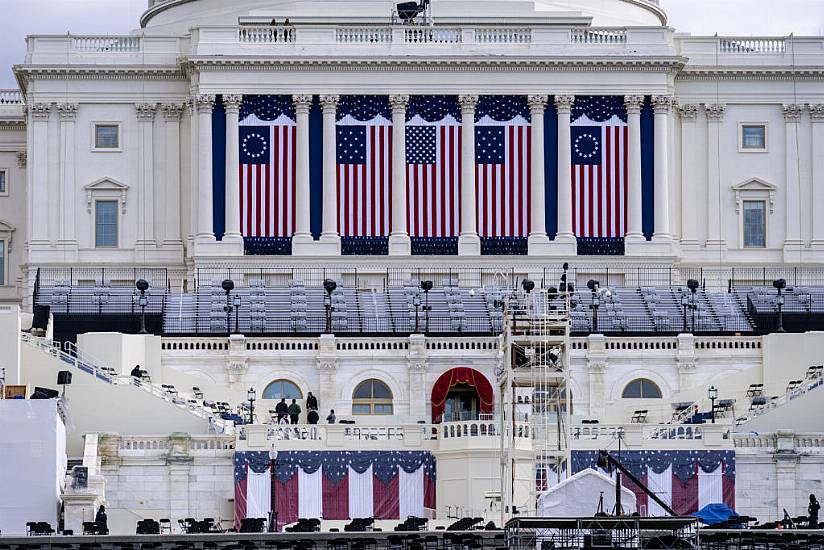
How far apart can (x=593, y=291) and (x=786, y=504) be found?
1257 inches

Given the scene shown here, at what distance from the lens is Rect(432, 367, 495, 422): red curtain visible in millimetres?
139625

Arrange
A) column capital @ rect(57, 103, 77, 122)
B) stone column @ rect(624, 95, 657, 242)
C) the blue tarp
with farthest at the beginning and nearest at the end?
1. column capital @ rect(57, 103, 77, 122)
2. stone column @ rect(624, 95, 657, 242)
3. the blue tarp

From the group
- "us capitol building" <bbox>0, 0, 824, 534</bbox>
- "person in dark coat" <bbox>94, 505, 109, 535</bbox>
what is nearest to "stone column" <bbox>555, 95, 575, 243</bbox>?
"us capitol building" <bbox>0, 0, 824, 534</bbox>

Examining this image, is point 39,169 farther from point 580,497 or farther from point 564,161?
point 580,497

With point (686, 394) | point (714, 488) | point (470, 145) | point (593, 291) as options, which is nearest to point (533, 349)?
point (714, 488)

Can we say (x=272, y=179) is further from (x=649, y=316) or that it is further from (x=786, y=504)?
(x=786, y=504)

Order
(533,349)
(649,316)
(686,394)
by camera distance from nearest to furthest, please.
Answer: (533,349) → (686,394) → (649,316)

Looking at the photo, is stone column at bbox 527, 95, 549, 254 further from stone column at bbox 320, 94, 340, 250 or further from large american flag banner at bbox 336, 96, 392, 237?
stone column at bbox 320, 94, 340, 250

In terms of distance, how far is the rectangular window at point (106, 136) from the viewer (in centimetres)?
17050

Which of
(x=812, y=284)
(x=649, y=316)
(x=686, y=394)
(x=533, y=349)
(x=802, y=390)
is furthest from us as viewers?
(x=812, y=284)

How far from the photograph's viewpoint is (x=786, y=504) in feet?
399

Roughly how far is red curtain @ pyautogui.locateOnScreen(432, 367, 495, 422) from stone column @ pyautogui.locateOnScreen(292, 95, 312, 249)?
2718 cm

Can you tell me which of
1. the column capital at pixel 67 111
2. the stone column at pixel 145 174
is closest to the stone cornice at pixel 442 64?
the stone column at pixel 145 174

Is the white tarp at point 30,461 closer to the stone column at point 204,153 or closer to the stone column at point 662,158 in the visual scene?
A: the stone column at point 204,153
